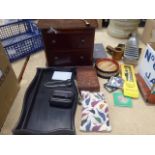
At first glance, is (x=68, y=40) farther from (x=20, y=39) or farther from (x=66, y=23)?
(x=20, y=39)

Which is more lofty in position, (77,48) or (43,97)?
(77,48)

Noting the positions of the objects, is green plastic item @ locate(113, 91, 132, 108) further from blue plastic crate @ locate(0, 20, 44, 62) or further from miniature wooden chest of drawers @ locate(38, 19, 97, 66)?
blue plastic crate @ locate(0, 20, 44, 62)

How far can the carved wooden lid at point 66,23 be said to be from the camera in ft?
2.33

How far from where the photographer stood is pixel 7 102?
2.00 ft

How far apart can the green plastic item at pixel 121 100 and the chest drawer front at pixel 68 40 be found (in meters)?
0.28

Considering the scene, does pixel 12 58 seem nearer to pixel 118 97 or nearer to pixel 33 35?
pixel 33 35

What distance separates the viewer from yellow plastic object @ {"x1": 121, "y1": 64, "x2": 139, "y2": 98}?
2.23 ft

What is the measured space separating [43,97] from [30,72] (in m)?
0.20

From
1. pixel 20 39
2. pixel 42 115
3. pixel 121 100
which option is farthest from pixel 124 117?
pixel 20 39

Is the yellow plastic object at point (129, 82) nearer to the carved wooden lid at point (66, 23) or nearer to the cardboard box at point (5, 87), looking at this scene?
the carved wooden lid at point (66, 23)

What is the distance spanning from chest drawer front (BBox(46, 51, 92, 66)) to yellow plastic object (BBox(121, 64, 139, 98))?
7.6 inches

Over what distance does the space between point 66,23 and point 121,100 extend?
446 millimetres

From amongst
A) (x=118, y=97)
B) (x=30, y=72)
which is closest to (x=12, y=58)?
(x=30, y=72)
